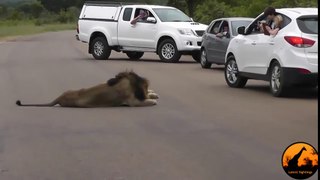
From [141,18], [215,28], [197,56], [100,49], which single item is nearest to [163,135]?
[215,28]

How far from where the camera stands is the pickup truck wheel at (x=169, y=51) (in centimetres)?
2356

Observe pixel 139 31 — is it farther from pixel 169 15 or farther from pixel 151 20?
pixel 169 15

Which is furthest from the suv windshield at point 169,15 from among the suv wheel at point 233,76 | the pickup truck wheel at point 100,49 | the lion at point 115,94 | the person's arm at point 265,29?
the lion at point 115,94

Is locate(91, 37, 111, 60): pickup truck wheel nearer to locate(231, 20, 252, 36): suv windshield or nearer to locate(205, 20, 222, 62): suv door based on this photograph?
locate(205, 20, 222, 62): suv door

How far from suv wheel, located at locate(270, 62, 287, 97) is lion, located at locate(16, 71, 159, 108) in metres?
2.48

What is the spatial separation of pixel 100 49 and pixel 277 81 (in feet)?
43.5

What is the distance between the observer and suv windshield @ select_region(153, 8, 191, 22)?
80.5 ft

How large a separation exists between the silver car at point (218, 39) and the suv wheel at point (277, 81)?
19.8 feet

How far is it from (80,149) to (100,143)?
1.33 ft

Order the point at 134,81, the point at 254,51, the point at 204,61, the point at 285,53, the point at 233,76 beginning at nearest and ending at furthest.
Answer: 1. the point at 134,81
2. the point at 285,53
3. the point at 254,51
4. the point at 233,76
5. the point at 204,61

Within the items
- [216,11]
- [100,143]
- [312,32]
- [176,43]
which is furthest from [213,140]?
[216,11]

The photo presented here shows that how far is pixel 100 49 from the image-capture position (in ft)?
84.4

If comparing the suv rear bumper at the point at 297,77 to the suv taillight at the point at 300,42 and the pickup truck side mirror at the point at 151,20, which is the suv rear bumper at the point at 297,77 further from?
the pickup truck side mirror at the point at 151,20

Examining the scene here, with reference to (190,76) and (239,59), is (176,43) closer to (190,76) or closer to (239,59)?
(190,76)
